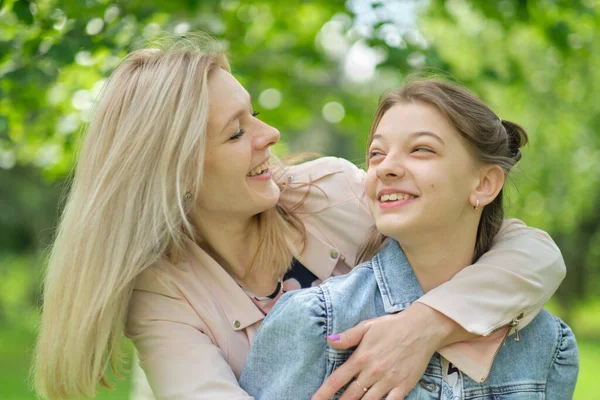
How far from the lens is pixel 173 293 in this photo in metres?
2.68

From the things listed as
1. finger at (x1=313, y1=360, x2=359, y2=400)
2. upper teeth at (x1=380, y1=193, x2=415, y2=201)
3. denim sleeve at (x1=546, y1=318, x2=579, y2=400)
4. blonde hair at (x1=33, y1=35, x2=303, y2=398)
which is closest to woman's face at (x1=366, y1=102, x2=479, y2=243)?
upper teeth at (x1=380, y1=193, x2=415, y2=201)

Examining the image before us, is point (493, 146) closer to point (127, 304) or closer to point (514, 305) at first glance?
point (514, 305)

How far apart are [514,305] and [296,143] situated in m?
20.1

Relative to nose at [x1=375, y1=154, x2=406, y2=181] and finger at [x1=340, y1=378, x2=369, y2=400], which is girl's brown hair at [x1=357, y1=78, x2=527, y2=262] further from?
finger at [x1=340, y1=378, x2=369, y2=400]

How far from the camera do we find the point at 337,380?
2.25 m

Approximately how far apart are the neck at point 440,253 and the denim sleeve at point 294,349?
334 mm

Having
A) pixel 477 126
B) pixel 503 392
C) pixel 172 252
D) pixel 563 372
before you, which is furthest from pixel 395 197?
pixel 172 252

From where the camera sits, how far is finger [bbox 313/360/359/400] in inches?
88.4

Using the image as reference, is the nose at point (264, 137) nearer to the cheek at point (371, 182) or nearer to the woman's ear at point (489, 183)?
the cheek at point (371, 182)

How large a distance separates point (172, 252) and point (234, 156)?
44cm

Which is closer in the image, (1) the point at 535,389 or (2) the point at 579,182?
(1) the point at 535,389

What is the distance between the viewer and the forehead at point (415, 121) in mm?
2318

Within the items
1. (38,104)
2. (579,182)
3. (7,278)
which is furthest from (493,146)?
(7,278)

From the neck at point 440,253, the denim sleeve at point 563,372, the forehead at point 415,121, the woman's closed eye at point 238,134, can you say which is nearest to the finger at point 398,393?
the neck at point 440,253
